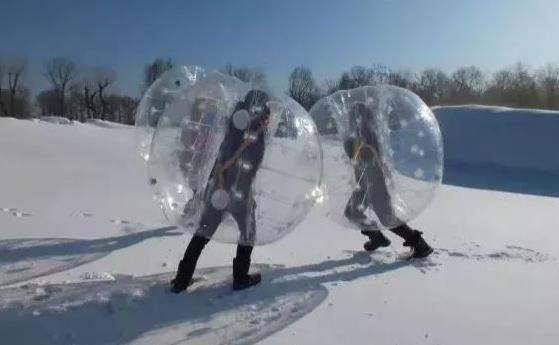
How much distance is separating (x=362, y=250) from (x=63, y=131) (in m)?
12.4

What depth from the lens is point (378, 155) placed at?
486 centimetres

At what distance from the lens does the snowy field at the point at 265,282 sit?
3564mm

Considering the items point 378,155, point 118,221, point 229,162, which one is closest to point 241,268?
point 229,162

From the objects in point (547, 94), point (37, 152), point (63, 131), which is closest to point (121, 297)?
point (37, 152)

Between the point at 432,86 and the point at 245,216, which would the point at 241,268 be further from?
the point at 432,86

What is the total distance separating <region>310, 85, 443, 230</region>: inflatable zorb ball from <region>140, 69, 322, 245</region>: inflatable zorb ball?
876 millimetres

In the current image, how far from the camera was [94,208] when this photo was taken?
711cm

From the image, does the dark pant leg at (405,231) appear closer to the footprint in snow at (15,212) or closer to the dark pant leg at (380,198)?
the dark pant leg at (380,198)

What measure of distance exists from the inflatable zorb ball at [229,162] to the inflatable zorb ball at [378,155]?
876 mm

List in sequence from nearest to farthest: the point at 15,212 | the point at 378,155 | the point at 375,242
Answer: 1. the point at 378,155
2. the point at 375,242
3. the point at 15,212

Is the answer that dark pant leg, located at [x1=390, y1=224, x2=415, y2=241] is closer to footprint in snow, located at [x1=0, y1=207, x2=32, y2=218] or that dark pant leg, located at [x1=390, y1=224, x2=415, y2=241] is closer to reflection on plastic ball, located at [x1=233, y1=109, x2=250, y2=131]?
reflection on plastic ball, located at [x1=233, y1=109, x2=250, y2=131]

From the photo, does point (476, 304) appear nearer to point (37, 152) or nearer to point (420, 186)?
point (420, 186)

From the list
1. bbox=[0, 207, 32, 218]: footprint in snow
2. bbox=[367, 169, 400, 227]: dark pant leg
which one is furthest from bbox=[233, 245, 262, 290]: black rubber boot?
bbox=[0, 207, 32, 218]: footprint in snow

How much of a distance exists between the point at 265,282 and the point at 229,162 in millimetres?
1130
